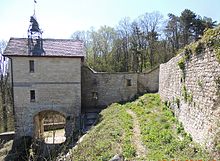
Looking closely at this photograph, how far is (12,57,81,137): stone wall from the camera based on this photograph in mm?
15859

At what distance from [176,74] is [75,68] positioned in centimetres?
833

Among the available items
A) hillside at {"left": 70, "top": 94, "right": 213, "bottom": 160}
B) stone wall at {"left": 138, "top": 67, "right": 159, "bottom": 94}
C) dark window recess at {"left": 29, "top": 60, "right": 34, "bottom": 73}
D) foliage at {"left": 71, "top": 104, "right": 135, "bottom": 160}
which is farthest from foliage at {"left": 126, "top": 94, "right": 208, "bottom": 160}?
dark window recess at {"left": 29, "top": 60, "right": 34, "bottom": 73}

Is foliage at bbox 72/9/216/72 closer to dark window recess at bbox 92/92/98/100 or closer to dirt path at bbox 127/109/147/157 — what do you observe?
dark window recess at bbox 92/92/98/100

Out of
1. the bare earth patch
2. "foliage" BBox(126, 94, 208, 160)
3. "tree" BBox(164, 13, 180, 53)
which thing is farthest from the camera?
"tree" BBox(164, 13, 180, 53)

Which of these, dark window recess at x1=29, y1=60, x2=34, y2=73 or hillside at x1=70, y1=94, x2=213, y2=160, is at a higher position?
dark window recess at x1=29, y1=60, x2=34, y2=73

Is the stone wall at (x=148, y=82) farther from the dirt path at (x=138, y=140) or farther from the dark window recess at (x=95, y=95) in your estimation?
the dirt path at (x=138, y=140)

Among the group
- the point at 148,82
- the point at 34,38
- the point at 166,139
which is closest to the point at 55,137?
the point at 34,38

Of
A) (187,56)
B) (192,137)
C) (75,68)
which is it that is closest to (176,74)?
(187,56)

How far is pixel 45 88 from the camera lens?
16219mm

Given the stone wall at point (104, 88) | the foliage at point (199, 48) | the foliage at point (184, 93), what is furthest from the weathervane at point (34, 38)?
the foliage at point (199, 48)

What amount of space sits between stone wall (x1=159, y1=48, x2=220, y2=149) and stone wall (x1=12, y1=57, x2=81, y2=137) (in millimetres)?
9049

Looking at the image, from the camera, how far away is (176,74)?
10219mm

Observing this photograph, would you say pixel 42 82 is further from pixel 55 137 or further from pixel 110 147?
pixel 110 147

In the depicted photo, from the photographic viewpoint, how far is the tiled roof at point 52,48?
15.9 m
